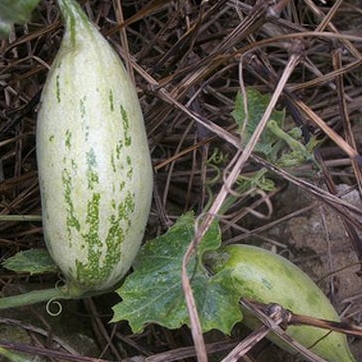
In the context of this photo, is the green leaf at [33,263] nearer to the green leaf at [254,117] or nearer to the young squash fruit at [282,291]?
the young squash fruit at [282,291]

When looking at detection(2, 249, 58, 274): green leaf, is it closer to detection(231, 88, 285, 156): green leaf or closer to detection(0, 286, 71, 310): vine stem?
detection(0, 286, 71, 310): vine stem

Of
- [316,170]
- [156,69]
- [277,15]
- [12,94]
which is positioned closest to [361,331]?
[316,170]

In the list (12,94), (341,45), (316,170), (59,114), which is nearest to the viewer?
(59,114)

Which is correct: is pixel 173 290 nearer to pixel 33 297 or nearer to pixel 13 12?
pixel 33 297

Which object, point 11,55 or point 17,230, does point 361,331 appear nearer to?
point 17,230

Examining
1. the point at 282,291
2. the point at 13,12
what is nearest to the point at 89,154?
the point at 13,12

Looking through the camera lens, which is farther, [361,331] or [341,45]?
[341,45]
